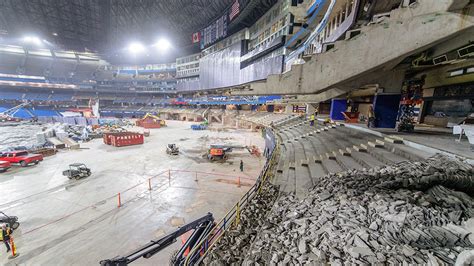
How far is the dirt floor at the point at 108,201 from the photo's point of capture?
20.0 ft

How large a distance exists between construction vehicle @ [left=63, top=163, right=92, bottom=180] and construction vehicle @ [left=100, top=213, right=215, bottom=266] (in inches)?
417

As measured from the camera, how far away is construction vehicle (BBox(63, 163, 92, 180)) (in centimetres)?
1145

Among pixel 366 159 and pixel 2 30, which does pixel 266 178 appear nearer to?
pixel 366 159

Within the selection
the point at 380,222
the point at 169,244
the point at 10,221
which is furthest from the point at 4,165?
the point at 380,222

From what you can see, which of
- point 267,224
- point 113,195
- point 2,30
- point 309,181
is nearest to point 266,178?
point 309,181

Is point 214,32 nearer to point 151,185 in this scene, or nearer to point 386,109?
point 151,185

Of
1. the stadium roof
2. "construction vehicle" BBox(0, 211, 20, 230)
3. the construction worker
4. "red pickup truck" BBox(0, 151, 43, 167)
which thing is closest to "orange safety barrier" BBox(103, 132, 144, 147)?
"red pickup truck" BBox(0, 151, 43, 167)

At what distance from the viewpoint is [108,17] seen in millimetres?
36625

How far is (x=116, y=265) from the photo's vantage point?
345 cm

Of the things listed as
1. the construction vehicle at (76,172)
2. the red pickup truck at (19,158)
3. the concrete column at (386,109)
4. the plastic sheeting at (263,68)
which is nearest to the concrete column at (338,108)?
the concrete column at (386,109)

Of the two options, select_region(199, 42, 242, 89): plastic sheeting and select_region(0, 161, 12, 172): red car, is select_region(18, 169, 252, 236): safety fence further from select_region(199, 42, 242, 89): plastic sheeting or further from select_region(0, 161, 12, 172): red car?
select_region(199, 42, 242, 89): plastic sheeting

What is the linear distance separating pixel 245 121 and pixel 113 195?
1100 inches

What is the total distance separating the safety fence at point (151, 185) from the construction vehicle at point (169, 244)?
5674 millimetres

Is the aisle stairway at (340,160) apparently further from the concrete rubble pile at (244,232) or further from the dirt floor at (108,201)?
the dirt floor at (108,201)
